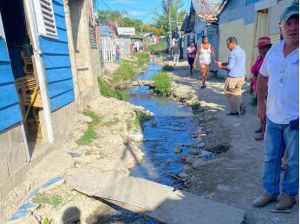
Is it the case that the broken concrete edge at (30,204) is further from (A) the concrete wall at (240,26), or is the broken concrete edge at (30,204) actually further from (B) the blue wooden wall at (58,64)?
(A) the concrete wall at (240,26)

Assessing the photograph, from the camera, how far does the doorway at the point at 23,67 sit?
4465mm

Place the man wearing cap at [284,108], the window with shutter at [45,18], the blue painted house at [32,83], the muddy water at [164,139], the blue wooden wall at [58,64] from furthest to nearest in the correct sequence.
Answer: the muddy water at [164,139] → the blue wooden wall at [58,64] → the window with shutter at [45,18] → the blue painted house at [32,83] → the man wearing cap at [284,108]

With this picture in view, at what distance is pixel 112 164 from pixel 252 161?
7.35 ft

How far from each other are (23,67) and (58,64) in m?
0.75

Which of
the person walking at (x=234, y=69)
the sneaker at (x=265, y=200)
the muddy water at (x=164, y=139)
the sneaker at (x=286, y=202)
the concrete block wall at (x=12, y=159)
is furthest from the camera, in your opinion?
the person walking at (x=234, y=69)

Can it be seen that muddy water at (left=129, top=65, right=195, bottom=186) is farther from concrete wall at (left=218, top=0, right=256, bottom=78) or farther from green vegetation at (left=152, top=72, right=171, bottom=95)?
concrete wall at (left=218, top=0, right=256, bottom=78)

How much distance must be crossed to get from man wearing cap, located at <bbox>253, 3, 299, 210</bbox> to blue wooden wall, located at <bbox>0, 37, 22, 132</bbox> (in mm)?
2876

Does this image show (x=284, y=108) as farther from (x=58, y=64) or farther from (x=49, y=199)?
(x=58, y=64)

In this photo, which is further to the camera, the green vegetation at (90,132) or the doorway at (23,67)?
the green vegetation at (90,132)

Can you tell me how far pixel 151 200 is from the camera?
3215 mm

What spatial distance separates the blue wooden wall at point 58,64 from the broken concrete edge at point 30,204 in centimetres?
145

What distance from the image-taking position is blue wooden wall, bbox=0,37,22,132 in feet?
10.3

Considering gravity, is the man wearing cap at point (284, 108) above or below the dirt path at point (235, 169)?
above

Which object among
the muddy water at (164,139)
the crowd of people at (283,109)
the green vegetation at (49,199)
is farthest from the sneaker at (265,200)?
the green vegetation at (49,199)
